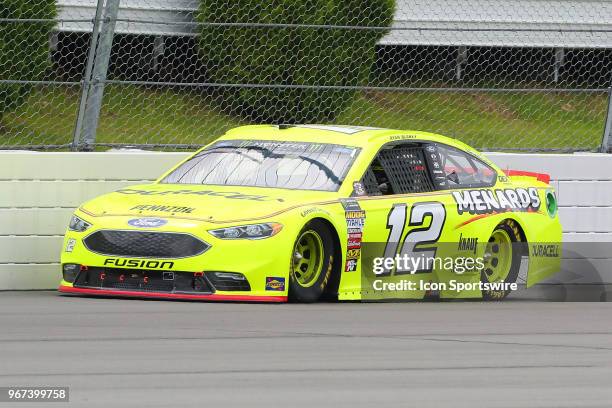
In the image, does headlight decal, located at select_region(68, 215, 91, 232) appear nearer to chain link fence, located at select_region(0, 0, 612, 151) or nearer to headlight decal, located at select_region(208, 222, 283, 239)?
headlight decal, located at select_region(208, 222, 283, 239)

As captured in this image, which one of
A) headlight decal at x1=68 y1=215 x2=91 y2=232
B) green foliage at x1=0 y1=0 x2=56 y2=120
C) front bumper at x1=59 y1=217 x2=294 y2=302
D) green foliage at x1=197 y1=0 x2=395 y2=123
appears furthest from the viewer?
green foliage at x1=197 y1=0 x2=395 y2=123

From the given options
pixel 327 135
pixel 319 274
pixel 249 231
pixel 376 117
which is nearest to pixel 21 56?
pixel 327 135

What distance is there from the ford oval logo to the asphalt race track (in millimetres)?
530

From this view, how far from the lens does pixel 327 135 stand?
38.6ft

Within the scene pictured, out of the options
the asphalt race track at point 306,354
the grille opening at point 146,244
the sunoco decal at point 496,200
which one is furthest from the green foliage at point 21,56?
the sunoco decal at point 496,200

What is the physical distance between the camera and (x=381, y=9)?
18312 mm

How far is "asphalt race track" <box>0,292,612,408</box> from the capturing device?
21.9 ft

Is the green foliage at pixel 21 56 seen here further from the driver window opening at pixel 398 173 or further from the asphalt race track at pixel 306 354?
the driver window opening at pixel 398 173

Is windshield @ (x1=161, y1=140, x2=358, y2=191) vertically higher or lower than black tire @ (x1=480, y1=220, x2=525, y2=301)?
higher

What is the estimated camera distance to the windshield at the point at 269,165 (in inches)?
441

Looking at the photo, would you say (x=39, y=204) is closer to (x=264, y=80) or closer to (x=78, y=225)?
(x=78, y=225)

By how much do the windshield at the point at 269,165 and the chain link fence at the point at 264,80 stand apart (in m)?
1.41

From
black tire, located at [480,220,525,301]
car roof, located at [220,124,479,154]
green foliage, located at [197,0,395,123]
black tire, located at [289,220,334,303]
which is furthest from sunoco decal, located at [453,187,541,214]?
green foliage, located at [197,0,395,123]

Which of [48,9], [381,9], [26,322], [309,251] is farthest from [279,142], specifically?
[381,9]
